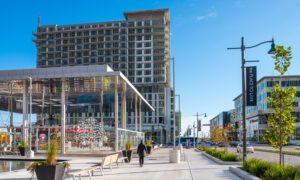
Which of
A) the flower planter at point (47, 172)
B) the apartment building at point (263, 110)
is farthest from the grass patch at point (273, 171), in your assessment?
the apartment building at point (263, 110)

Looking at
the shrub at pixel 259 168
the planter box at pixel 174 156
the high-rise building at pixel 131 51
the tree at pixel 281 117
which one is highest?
the high-rise building at pixel 131 51

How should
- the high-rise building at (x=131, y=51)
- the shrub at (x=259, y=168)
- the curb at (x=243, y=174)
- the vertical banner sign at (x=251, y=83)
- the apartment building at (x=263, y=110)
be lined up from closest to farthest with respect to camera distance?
the curb at (x=243, y=174) → the shrub at (x=259, y=168) → the vertical banner sign at (x=251, y=83) → the apartment building at (x=263, y=110) → the high-rise building at (x=131, y=51)

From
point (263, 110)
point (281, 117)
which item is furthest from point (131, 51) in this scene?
point (281, 117)

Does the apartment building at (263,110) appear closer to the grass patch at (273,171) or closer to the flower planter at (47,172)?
the grass patch at (273,171)

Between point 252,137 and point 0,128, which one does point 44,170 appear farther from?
point 252,137

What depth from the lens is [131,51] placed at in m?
105

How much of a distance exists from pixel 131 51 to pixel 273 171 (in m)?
95.5

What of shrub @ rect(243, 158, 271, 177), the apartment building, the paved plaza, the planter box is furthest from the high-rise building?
shrub @ rect(243, 158, 271, 177)

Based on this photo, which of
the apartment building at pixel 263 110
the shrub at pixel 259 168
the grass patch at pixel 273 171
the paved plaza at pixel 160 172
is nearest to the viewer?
the grass patch at pixel 273 171

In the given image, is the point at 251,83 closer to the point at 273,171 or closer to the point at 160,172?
the point at 160,172

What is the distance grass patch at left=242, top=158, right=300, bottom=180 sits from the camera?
993cm

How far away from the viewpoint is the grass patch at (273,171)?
9.93 metres

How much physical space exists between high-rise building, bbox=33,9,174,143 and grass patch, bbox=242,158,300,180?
8132 cm

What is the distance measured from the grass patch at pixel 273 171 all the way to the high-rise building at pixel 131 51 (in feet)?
267
